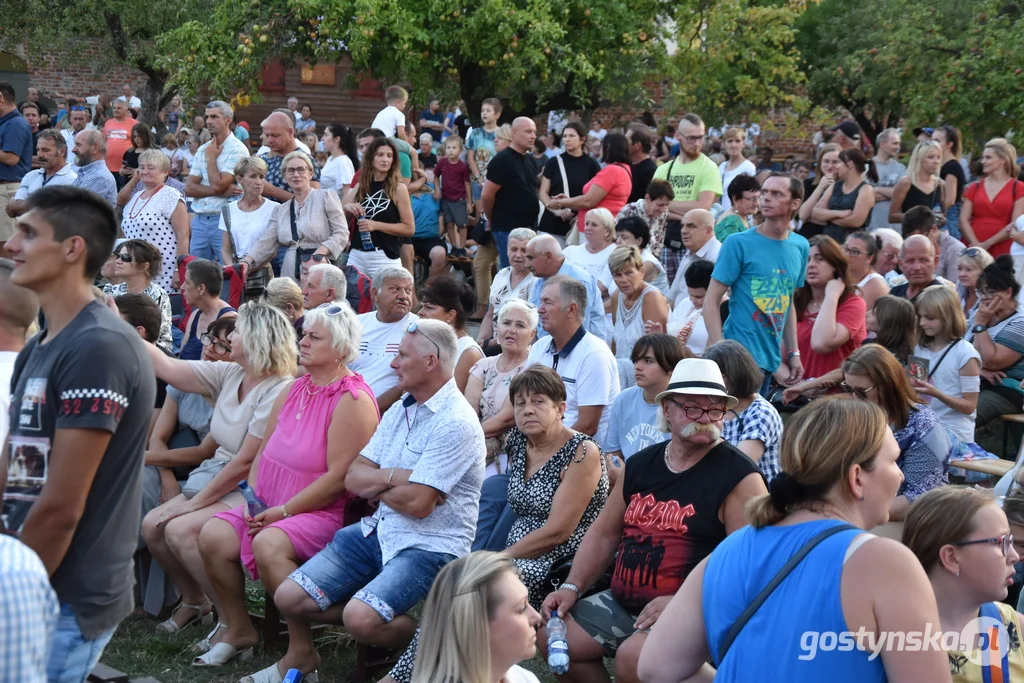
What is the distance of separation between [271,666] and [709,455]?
2.15m

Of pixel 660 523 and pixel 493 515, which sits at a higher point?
pixel 660 523

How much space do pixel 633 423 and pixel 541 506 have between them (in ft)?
2.70

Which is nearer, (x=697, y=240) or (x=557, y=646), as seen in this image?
(x=557, y=646)

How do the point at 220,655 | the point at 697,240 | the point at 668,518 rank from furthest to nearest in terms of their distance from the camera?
1. the point at 697,240
2. the point at 220,655
3. the point at 668,518

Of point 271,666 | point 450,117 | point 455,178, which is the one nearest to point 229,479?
point 271,666

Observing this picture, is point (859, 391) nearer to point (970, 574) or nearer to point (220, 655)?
point (970, 574)

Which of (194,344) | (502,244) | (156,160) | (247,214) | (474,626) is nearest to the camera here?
(474,626)

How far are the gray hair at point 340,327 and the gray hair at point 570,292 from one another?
1.17 meters

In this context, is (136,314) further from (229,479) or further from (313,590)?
(313,590)

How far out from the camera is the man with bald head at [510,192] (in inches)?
384

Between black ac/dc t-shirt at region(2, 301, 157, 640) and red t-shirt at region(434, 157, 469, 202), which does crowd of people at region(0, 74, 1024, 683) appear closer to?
black ac/dc t-shirt at region(2, 301, 157, 640)

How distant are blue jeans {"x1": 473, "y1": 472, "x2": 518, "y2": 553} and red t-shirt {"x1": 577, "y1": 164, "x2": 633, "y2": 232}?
14.3 feet

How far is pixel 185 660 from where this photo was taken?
16.9 ft

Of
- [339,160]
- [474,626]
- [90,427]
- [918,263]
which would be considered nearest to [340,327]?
[474,626]
